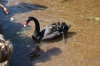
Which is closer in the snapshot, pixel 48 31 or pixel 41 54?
pixel 41 54

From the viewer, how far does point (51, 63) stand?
7668 millimetres

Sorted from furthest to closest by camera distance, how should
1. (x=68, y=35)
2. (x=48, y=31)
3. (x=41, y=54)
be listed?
(x=68, y=35) → (x=48, y=31) → (x=41, y=54)

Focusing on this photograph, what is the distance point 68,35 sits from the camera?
9.23 m

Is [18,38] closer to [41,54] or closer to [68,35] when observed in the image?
[41,54]

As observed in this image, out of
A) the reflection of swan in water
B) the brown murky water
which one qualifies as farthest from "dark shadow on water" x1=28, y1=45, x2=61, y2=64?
the reflection of swan in water

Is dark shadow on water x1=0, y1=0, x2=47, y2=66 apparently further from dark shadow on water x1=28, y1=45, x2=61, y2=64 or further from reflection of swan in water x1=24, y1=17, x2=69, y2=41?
reflection of swan in water x1=24, y1=17, x2=69, y2=41

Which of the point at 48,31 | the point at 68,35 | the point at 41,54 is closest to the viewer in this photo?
the point at 41,54

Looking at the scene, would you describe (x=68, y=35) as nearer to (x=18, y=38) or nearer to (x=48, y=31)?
(x=48, y=31)

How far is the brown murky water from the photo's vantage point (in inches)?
308

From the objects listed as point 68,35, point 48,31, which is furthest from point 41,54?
point 68,35

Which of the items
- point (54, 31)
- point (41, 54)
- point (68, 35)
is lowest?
point (41, 54)

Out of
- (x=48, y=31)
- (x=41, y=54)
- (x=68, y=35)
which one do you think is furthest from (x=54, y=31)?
(x=41, y=54)

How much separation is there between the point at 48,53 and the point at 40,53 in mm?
267

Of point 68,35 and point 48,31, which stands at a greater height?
point 48,31
